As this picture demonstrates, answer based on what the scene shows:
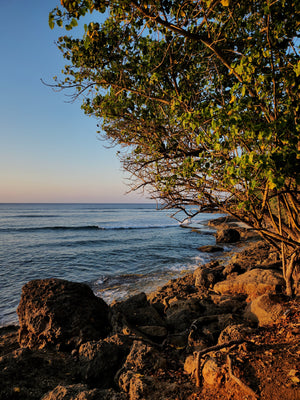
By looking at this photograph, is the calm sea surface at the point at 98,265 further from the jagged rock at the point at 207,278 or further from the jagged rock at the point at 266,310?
the jagged rock at the point at 266,310

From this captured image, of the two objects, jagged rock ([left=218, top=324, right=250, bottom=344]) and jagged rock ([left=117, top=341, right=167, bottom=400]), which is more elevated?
jagged rock ([left=218, top=324, right=250, bottom=344])

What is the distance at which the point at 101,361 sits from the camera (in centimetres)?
389

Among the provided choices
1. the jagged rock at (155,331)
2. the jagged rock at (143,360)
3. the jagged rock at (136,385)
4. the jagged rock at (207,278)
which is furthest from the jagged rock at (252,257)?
the jagged rock at (136,385)

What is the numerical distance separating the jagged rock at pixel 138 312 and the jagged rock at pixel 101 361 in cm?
146

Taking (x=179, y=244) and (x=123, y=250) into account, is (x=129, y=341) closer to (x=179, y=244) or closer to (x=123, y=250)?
(x=123, y=250)

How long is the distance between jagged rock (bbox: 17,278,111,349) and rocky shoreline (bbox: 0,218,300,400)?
0.08 ft

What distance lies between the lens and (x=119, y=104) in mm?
5809

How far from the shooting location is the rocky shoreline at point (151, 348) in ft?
9.55

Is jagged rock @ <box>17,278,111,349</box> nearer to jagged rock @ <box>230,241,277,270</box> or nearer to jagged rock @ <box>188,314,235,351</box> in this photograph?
jagged rock @ <box>188,314,235,351</box>

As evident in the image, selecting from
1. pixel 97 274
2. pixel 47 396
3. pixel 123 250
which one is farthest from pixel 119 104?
pixel 123 250

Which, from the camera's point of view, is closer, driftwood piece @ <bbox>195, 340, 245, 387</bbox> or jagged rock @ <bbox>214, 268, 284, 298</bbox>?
driftwood piece @ <bbox>195, 340, 245, 387</bbox>

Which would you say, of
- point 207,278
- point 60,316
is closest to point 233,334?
point 60,316

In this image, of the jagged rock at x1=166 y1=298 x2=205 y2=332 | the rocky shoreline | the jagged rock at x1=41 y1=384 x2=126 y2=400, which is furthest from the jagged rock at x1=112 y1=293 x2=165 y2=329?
the jagged rock at x1=41 y1=384 x2=126 y2=400

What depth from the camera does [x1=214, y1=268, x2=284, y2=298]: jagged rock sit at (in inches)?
261
